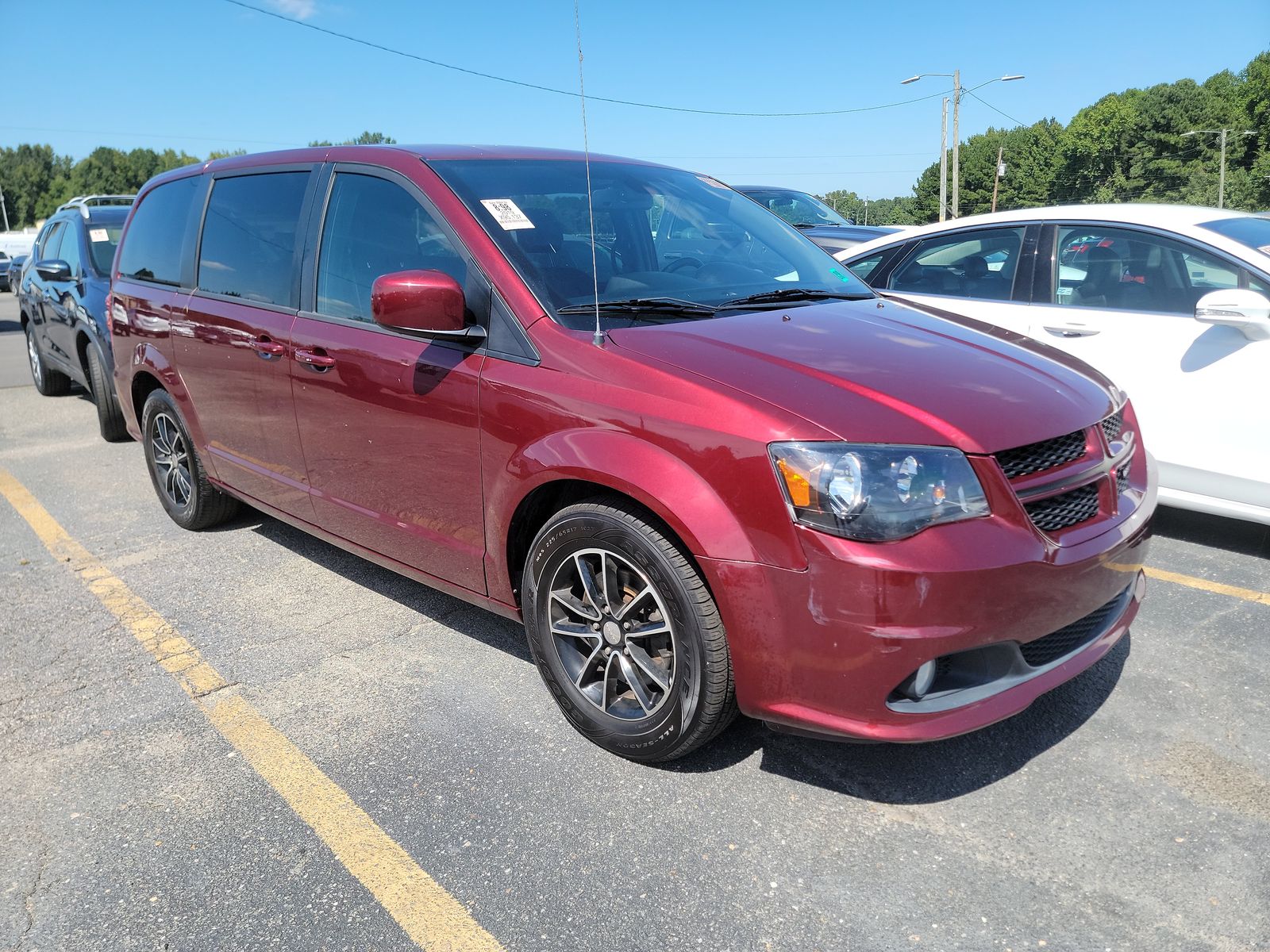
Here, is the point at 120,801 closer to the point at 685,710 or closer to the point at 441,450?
the point at 441,450

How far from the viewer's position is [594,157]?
3873 millimetres

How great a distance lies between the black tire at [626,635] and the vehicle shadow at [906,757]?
0.22 meters

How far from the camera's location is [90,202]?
977cm

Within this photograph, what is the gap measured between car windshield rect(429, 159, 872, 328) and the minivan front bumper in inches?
41.2

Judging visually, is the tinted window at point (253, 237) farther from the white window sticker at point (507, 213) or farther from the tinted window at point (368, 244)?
the white window sticker at point (507, 213)

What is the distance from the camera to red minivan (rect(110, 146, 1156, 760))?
231 centimetres

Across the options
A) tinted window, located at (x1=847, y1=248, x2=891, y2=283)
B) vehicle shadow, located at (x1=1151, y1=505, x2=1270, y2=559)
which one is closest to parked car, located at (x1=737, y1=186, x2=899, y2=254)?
tinted window, located at (x1=847, y1=248, x2=891, y2=283)

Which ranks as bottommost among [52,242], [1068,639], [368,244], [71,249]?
[1068,639]

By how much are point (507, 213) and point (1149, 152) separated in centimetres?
10449

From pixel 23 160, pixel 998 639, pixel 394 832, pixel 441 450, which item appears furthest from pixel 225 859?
pixel 23 160

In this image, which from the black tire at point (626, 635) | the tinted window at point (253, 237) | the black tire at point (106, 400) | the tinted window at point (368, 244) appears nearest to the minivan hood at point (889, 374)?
the black tire at point (626, 635)

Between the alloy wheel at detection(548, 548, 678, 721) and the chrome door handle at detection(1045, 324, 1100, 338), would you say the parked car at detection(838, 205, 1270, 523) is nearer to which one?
the chrome door handle at detection(1045, 324, 1100, 338)

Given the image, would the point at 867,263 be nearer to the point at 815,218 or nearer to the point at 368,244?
the point at 368,244

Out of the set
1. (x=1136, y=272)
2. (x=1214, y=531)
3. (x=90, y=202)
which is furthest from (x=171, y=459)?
(x=90, y=202)
